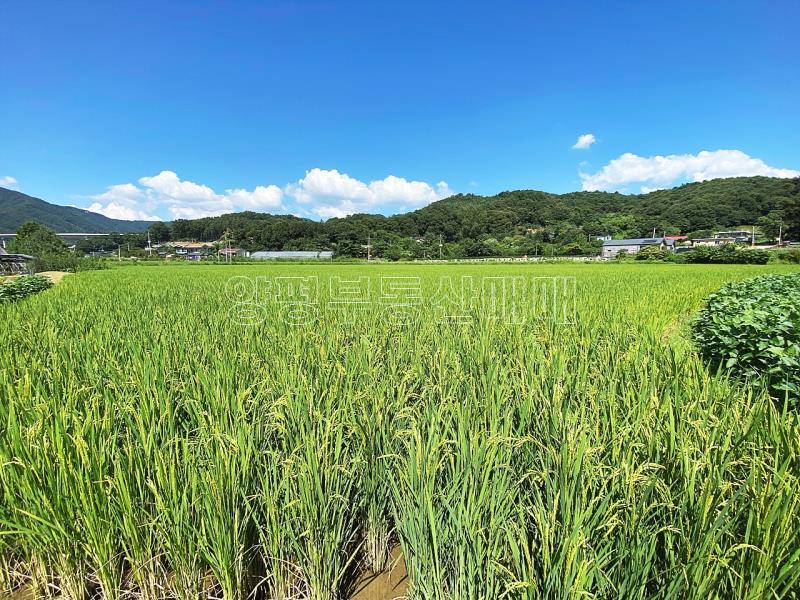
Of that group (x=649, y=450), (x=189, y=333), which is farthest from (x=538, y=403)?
(x=189, y=333)

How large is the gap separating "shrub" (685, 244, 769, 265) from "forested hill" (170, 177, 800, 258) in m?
32.4

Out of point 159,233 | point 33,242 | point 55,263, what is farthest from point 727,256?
point 159,233

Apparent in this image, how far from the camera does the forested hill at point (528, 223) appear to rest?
73.3 meters

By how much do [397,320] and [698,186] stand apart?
11780 centimetres

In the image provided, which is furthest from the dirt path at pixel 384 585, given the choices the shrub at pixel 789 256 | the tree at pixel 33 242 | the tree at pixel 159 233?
the tree at pixel 159 233

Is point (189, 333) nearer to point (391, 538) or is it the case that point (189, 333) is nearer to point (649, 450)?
point (391, 538)

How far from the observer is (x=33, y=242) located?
43.7m

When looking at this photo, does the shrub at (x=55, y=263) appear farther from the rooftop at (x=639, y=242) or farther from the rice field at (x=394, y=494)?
the rooftop at (x=639, y=242)

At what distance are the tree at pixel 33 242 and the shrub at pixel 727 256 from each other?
6160cm

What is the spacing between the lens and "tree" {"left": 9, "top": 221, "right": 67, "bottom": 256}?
41.4m

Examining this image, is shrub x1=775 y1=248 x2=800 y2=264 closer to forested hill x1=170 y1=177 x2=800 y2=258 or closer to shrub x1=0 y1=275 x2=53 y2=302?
forested hill x1=170 y1=177 x2=800 y2=258

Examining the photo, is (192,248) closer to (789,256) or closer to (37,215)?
(789,256)

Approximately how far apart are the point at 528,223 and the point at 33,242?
90145 mm

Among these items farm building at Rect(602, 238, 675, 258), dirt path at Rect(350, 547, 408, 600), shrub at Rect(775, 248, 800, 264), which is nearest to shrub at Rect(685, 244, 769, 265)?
shrub at Rect(775, 248, 800, 264)
